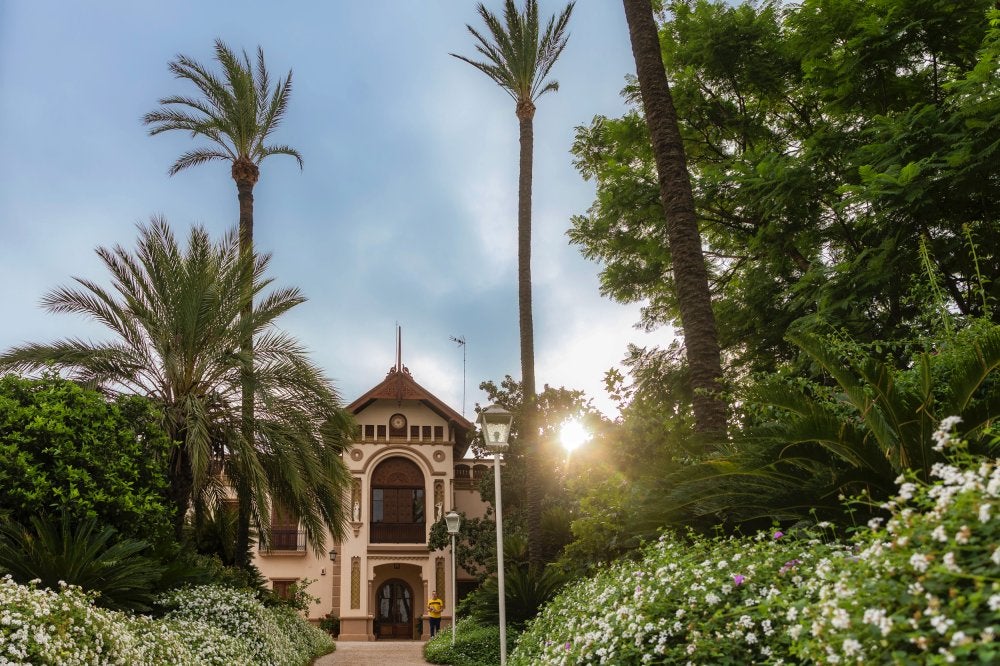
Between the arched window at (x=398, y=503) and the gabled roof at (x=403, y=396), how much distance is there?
252 centimetres

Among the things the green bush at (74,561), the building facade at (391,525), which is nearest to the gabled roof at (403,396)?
the building facade at (391,525)

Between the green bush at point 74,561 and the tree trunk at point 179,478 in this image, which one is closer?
the green bush at point 74,561

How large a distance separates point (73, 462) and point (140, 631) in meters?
2.56

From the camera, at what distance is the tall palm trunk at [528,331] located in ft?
53.9

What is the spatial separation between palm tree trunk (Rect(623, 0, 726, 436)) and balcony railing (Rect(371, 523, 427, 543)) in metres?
24.6

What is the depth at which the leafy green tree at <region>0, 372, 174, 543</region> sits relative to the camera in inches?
379

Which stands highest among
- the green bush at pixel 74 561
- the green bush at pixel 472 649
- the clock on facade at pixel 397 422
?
the clock on facade at pixel 397 422

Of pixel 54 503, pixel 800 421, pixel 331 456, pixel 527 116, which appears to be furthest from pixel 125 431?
pixel 527 116

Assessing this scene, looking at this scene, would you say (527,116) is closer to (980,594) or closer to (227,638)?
(227,638)

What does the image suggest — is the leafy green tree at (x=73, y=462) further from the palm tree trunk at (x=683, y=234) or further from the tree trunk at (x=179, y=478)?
the palm tree trunk at (x=683, y=234)

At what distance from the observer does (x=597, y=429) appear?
1338cm

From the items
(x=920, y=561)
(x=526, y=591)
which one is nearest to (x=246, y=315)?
(x=526, y=591)

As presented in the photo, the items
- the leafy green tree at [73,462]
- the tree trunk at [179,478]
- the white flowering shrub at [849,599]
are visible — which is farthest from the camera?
the tree trunk at [179,478]

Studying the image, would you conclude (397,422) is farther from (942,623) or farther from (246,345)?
(942,623)
